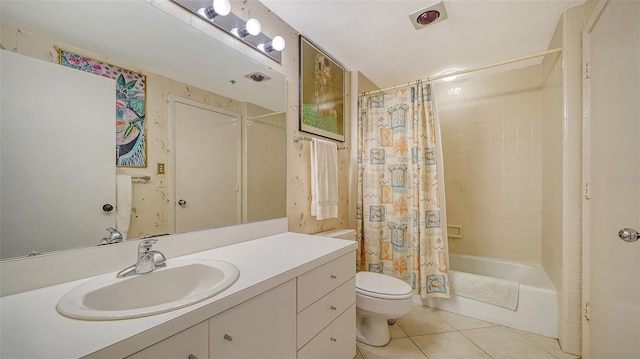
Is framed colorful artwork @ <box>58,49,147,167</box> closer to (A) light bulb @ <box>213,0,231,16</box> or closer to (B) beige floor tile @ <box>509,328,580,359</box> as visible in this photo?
(A) light bulb @ <box>213,0,231,16</box>

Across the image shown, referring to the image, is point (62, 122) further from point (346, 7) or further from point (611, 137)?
point (611, 137)

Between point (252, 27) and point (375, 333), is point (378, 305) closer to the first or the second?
point (375, 333)

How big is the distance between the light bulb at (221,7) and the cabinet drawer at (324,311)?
4.90ft

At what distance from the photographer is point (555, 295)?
5.58ft

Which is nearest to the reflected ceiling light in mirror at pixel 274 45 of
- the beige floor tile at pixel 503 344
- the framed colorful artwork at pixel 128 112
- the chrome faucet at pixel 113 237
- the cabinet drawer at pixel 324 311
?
the framed colorful artwork at pixel 128 112

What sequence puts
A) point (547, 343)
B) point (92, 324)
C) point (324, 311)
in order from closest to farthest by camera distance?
point (92, 324)
point (324, 311)
point (547, 343)

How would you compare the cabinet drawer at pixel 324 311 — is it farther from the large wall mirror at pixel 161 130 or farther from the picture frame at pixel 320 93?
the picture frame at pixel 320 93

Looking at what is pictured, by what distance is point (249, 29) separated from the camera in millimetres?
1377

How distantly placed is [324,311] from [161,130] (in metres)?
1.09

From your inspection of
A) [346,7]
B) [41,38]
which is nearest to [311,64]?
[346,7]

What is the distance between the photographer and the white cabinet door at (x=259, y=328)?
2.29ft

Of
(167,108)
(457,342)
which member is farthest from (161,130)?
(457,342)

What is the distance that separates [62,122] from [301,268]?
0.98 m

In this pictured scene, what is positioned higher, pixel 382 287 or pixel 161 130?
pixel 161 130
